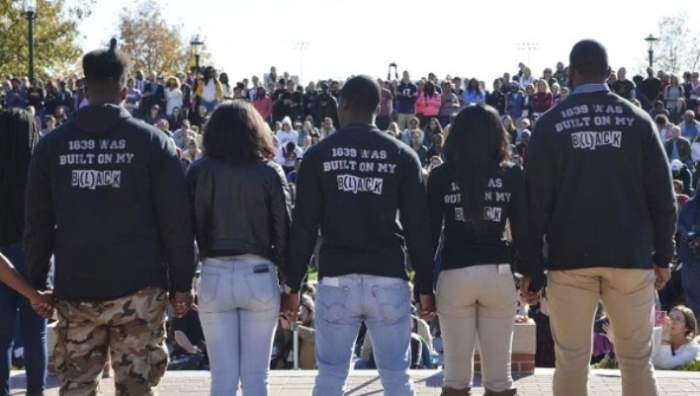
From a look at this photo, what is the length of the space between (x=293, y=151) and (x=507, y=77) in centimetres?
729

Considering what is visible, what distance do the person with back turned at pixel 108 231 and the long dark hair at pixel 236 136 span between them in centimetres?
39

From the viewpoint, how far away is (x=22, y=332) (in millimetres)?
6953

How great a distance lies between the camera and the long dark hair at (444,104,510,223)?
5945 millimetres

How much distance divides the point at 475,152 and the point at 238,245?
1317mm

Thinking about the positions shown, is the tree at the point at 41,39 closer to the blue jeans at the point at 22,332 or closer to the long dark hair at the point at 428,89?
the long dark hair at the point at 428,89

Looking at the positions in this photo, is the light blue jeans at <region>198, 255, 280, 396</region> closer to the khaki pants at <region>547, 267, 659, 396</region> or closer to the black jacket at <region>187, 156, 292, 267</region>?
the black jacket at <region>187, 156, 292, 267</region>

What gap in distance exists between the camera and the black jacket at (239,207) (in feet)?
19.2

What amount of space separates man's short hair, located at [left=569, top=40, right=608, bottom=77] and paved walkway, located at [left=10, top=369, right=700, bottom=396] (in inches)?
103

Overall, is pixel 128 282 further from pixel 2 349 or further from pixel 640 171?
pixel 640 171

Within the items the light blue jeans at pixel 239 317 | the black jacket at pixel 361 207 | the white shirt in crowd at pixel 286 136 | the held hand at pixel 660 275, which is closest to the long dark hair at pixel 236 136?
the black jacket at pixel 361 207

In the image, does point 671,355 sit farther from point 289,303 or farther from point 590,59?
point 289,303

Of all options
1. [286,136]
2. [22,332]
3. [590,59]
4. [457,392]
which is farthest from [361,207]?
[286,136]

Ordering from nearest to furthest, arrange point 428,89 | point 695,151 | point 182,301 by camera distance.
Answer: point 182,301, point 695,151, point 428,89

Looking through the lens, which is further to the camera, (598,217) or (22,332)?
(22,332)
